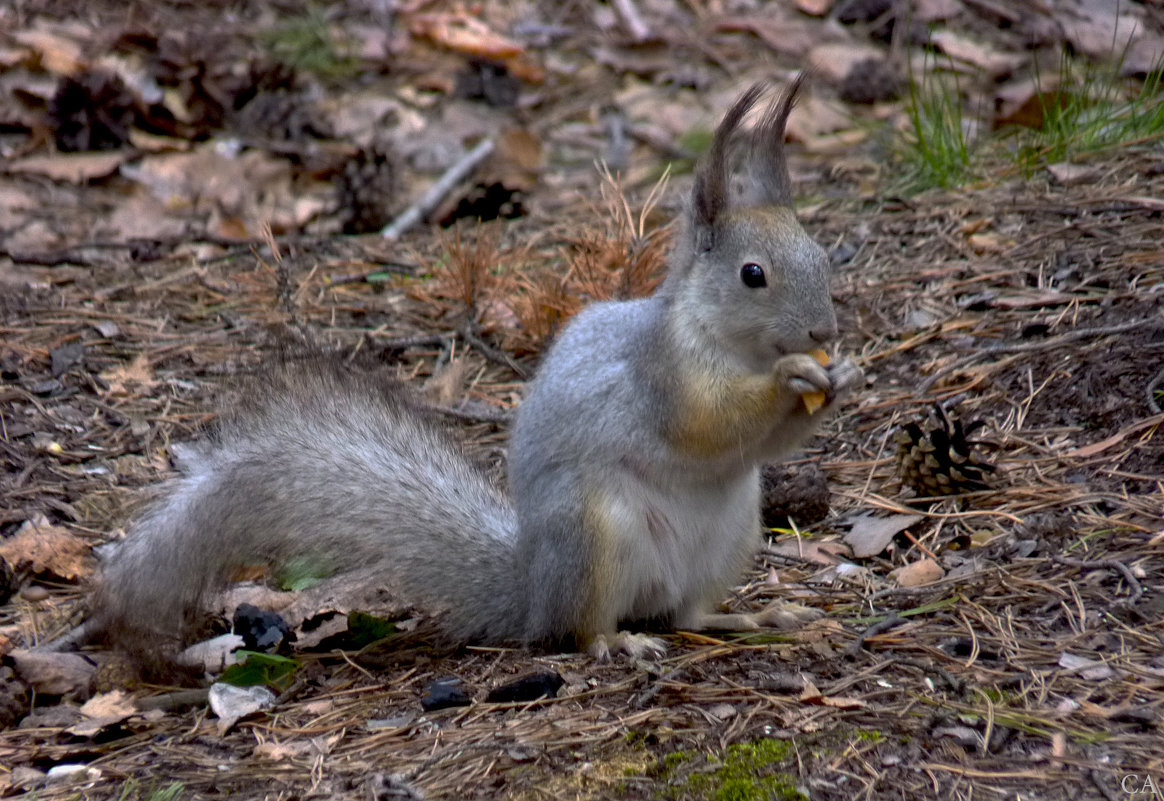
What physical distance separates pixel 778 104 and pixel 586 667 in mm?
1198

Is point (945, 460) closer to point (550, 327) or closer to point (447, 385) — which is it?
point (550, 327)

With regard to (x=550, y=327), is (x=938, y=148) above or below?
above

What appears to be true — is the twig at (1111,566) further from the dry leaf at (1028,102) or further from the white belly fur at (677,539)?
the dry leaf at (1028,102)

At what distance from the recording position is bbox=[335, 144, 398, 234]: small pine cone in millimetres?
5227

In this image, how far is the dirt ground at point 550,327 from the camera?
6.45 feet

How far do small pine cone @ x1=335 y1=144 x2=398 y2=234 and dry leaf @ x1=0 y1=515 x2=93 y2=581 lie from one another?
256 centimetres

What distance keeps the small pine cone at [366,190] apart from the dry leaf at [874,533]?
9.79 ft

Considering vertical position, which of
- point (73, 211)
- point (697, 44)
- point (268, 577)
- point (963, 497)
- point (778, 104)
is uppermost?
point (697, 44)

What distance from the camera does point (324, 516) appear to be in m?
2.47

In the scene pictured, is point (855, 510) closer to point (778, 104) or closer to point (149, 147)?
point (778, 104)

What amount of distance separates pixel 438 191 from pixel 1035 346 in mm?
2930

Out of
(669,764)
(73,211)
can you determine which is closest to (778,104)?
(669,764)

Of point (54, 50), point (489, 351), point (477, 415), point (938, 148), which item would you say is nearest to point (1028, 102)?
point (938, 148)

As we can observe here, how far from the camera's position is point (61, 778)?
200cm
